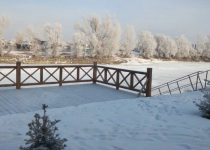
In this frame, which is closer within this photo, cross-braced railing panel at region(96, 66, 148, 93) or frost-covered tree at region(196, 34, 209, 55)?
cross-braced railing panel at region(96, 66, 148, 93)

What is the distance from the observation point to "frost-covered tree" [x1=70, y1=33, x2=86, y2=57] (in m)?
38.3

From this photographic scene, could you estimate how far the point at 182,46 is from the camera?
206 ft

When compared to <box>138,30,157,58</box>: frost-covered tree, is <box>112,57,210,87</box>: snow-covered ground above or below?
below

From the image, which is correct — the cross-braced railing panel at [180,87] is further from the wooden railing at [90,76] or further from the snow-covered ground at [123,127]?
the snow-covered ground at [123,127]

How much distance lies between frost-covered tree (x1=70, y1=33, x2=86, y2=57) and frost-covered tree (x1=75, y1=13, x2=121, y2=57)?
1113mm

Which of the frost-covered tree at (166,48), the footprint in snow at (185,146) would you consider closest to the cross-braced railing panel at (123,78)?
the footprint in snow at (185,146)

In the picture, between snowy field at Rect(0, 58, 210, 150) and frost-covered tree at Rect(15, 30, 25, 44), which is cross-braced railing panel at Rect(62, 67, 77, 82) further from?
frost-covered tree at Rect(15, 30, 25, 44)

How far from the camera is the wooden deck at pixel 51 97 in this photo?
637 centimetres

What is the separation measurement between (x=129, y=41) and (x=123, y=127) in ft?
159

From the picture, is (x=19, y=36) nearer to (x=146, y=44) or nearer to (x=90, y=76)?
(x=146, y=44)

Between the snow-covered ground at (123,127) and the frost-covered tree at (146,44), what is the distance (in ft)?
155

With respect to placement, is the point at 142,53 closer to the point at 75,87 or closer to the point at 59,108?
the point at 75,87

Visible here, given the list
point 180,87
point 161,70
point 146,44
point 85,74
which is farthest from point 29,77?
point 146,44

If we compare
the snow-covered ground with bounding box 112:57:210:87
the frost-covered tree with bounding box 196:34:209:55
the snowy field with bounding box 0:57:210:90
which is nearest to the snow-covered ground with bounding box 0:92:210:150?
the snowy field with bounding box 0:57:210:90
